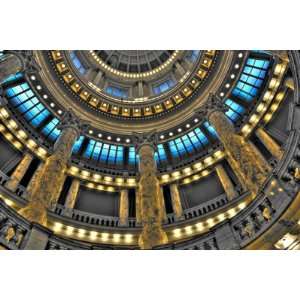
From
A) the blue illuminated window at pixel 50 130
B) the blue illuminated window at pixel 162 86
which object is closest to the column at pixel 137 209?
the blue illuminated window at pixel 50 130

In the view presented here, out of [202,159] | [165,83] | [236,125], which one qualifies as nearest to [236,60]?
[236,125]

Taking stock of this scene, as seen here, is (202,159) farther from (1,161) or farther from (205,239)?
(1,161)

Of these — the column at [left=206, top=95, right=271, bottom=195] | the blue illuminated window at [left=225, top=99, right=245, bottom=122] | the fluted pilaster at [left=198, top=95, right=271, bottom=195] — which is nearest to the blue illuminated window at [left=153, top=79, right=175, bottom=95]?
the blue illuminated window at [left=225, top=99, right=245, bottom=122]

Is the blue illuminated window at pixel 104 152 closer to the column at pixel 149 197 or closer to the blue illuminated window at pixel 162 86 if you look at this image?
the column at pixel 149 197

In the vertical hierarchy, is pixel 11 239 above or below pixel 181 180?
below

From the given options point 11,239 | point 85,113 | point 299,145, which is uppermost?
point 85,113

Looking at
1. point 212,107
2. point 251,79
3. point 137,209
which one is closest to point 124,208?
point 137,209
